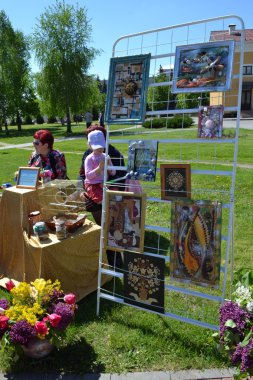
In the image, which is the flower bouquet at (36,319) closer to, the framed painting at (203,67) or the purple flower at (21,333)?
the purple flower at (21,333)

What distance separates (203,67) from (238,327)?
1.81 meters

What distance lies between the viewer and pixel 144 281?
3205 mm

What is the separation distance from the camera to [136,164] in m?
3.06

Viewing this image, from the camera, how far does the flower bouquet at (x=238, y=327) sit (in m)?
2.33

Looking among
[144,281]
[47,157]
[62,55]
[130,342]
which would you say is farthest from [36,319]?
[62,55]

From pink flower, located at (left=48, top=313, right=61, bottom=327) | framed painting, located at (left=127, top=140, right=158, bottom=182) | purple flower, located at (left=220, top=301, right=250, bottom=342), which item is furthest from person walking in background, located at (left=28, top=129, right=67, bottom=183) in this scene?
purple flower, located at (left=220, top=301, right=250, bottom=342)

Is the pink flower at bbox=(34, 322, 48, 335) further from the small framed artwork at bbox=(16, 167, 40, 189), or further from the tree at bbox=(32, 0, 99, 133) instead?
the tree at bbox=(32, 0, 99, 133)

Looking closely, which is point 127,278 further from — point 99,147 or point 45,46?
point 45,46

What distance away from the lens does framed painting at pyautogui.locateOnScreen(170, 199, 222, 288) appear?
2.76 m

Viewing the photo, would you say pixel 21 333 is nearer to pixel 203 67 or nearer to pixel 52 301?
pixel 52 301

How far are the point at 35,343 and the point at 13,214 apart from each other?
4.51 ft

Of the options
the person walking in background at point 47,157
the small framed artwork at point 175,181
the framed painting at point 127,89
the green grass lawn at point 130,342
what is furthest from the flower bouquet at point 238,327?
the person walking in background at point 47,157

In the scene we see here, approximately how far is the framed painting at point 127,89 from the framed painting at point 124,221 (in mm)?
643

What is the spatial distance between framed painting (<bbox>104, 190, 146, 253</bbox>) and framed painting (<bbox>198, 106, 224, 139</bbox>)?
2.39 ft
